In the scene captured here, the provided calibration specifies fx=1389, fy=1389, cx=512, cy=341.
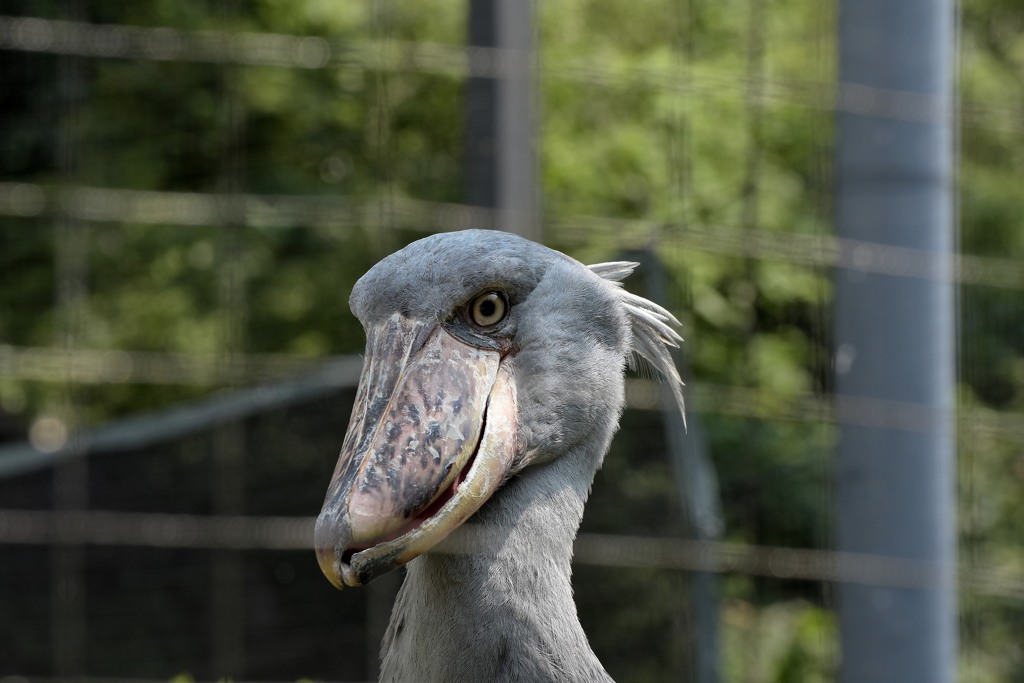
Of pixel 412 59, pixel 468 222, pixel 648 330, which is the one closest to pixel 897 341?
pixel 468 222

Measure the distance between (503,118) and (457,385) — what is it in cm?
107

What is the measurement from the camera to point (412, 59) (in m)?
3.22

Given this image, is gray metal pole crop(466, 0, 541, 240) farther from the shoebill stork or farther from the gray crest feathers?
the shoebill stork

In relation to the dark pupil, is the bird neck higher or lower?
lower

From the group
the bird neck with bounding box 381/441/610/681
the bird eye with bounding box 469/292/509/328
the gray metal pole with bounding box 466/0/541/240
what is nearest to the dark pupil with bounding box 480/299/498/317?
the bird eye with bounding box 469/292/509/328

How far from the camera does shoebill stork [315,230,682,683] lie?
1.38m

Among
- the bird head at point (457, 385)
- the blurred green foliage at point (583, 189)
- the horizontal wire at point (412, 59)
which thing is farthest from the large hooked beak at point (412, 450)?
the blurred green foliage at point (583, 189)

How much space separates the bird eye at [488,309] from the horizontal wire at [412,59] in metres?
1.02

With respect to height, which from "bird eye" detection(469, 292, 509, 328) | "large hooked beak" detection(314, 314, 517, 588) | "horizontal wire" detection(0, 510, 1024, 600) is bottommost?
"horizontal wire" detection(0, 510, 1024, 600)

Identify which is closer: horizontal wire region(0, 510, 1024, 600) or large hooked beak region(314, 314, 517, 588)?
large hooked beak region(314, 314, 517, 588)

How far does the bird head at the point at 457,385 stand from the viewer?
135 centimetres

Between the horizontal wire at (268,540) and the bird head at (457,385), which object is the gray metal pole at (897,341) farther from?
the bird head at (457,385)

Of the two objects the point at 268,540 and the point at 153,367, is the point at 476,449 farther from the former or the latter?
the point at 153,367

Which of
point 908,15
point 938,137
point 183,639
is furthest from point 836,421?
point 183,639
